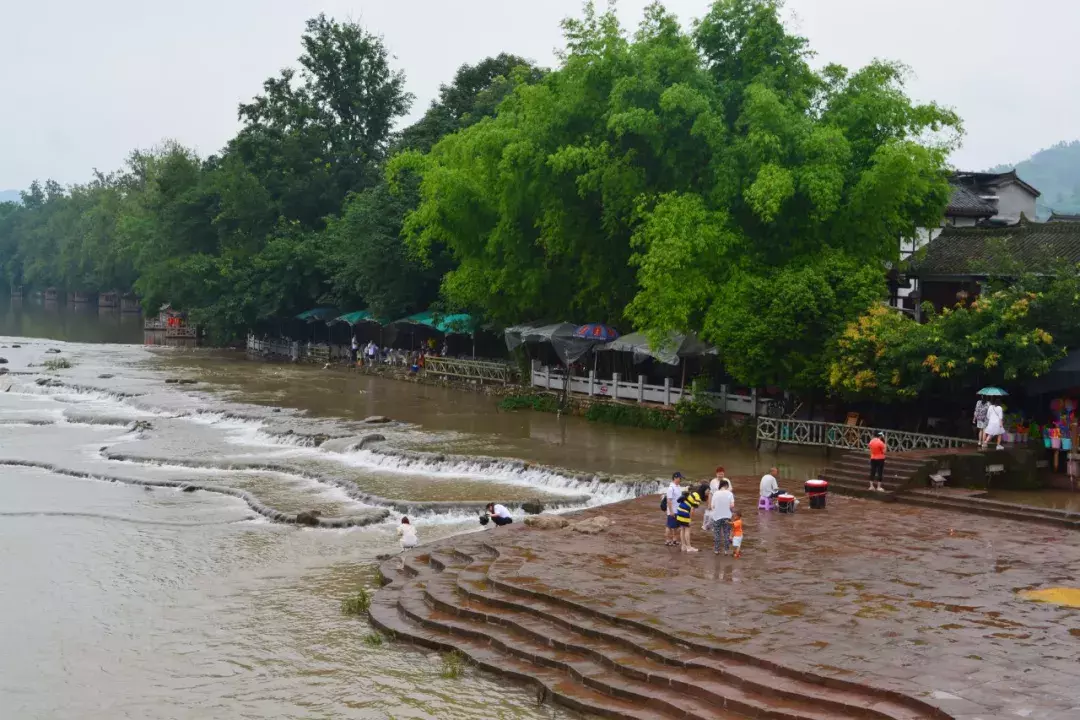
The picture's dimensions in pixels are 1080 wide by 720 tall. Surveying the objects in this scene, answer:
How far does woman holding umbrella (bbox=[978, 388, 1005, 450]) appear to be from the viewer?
23.5 meters

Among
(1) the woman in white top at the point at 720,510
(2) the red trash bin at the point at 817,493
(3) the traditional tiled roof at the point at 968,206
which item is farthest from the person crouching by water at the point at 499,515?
(3) the traditional tiled roof at the point at 968,206

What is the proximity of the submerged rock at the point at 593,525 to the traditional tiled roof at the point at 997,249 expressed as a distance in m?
13.5

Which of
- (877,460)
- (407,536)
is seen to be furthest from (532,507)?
(877,460)

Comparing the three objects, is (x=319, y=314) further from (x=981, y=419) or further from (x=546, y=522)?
(x=981, y=419)

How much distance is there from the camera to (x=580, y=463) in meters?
28.8

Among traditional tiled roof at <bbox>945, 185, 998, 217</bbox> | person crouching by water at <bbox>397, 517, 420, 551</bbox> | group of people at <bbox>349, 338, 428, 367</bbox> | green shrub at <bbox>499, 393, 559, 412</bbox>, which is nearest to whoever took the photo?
person crouching by water at <bbox>397, 517, 420, 551</bbox>

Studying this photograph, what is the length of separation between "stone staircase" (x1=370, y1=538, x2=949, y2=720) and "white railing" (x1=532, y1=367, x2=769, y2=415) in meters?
16.3

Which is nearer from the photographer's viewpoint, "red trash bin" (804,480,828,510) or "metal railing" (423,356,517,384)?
"red trash bin" (804,480,828,510)

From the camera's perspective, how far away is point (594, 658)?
13898mm

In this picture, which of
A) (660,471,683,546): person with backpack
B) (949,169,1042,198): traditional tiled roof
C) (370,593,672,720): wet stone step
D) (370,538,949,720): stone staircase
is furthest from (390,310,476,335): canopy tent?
(370,593,672,720): wet stone step

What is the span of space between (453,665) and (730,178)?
67.6ft

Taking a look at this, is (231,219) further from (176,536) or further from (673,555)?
(673,555)

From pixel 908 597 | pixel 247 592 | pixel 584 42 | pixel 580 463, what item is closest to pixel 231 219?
pixel 584 42

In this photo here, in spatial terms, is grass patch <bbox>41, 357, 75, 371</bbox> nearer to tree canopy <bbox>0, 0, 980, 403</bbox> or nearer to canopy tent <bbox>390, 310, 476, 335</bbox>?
tree canopy <bbox>0, 0, 980, 403</bbox>
